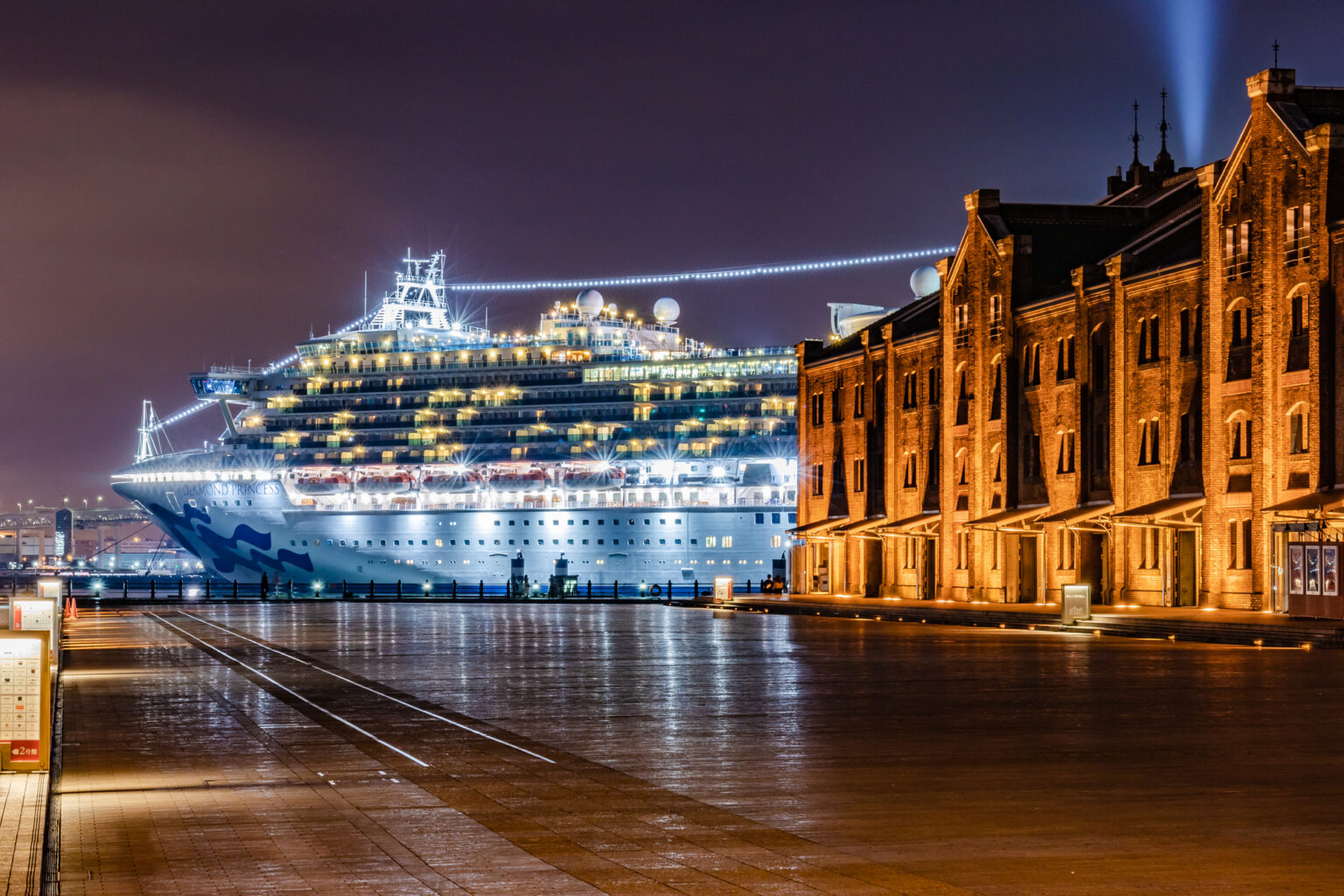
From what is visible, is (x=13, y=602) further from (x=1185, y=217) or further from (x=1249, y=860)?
(x=1185, y=217)

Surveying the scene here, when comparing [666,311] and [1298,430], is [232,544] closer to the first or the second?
[666,311]

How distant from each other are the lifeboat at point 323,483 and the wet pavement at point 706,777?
72.2m

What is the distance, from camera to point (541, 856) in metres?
9.77

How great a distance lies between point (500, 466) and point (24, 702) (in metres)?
85.4

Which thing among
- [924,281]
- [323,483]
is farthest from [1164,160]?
[323,483]

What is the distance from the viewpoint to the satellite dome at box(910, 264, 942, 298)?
8562 cm

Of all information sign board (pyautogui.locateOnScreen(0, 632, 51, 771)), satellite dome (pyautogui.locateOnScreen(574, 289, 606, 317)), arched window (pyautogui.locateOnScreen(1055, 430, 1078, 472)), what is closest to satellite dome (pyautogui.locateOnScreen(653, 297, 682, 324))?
satellite dome (pyautogui.locateOnScreen(574, 289, 606, 317))

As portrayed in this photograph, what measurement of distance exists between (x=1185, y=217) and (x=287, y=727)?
125ft

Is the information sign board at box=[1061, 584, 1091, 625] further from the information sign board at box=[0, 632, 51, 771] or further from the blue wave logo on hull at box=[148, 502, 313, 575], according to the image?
the blue wave logo on hull at box=[148, 502, 313, 575]

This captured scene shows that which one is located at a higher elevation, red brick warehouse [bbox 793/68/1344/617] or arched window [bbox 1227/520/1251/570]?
red brick warehouse [bbox 793/68/1344/617]

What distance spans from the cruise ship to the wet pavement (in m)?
66.5

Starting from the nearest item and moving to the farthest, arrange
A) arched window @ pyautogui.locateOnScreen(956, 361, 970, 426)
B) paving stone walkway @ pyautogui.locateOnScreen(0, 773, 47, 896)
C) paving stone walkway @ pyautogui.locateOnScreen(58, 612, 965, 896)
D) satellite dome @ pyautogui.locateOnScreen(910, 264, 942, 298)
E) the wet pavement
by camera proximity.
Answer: paving stone walkway @ pyautogui.locateOnScreen(0, 773, 47, 896) < paving stone walkway @ pyautogui.locateOnScreen(58, 612, 965, 896) < the wet pavement < arched window @ pyautogui.locateOnScreen(956, 361, 970, 426) < satellite dome @ pyautogui.locateOnScreen(910, 264, 942, 298)

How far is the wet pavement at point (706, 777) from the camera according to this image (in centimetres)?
936

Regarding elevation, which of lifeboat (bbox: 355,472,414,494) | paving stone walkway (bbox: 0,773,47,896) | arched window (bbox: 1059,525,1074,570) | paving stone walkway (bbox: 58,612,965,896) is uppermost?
lifeboat (bbox: 355,472,414,494)
